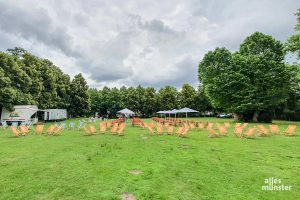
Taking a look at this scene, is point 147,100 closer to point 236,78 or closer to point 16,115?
point 236,78

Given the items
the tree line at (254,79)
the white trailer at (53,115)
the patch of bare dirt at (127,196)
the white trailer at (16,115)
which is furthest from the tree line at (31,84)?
the patch of bare dirt at (127,196)

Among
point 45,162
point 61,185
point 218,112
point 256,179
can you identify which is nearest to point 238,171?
point 256,179

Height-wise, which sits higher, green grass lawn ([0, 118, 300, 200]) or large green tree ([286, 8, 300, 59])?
large green tree ([286, 8, 300, 59])

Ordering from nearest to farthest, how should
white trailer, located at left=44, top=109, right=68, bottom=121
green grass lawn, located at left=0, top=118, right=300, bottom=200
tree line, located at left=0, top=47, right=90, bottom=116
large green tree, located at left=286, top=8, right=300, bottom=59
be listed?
1. green grass lawn, located at left=0, top=118, right=300, bottom=200
2. large green tree, located at left=286, top=8, right=300, bottom=59
3. tree line, located at left=0, top=47, right=90, bottom=116
4. white trailer, located at left=44, top=109, right=68, bottom=121

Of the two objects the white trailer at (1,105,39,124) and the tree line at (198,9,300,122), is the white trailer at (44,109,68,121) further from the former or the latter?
the tree line at (198,9,300,122)

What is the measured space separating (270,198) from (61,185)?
184 inches

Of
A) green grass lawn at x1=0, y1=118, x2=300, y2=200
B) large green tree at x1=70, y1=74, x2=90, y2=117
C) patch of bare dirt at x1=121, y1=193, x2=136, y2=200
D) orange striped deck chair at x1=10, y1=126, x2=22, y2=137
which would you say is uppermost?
large green tree at x1=70, y1=74, x2=90, y2=117

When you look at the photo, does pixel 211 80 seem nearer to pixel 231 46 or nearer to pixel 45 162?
pixel 231 46

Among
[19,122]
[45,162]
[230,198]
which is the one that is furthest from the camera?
[19,122]

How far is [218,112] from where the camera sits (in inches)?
2515

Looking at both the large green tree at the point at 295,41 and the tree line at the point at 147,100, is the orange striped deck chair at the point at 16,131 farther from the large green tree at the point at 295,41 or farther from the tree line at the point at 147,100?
the tree line at the point at 147,100

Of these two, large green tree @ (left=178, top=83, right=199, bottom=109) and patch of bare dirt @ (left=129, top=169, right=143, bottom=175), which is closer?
patch of bare dirt @ (left=129, top=169, right=143, bottom=175)

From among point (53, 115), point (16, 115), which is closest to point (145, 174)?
point (16, 115)

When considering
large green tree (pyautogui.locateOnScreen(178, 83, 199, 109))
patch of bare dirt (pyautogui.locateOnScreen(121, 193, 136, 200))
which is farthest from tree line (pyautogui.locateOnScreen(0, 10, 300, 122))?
patch of bare dirt (pyautogui.locateOnScreen(121, 193, 136, 200))
